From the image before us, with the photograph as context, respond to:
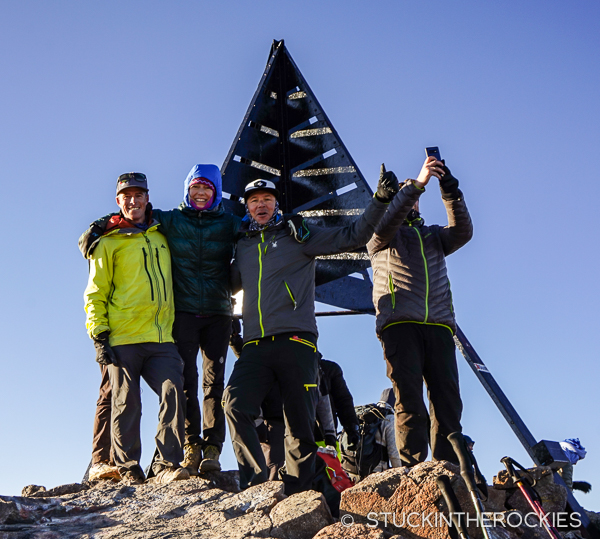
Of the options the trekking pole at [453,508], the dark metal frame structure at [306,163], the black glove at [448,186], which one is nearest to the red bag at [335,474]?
the black glove at [448,186]

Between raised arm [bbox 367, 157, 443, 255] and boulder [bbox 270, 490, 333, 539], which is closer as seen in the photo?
boulder [bbox 270, 490, 333, 539]

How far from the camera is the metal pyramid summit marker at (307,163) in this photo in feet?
27.6

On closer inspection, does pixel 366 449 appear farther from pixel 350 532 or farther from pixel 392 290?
pixel 350 532

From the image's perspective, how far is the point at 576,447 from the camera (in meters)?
6.02

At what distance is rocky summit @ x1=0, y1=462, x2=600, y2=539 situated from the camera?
3340mm

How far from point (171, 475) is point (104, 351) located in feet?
3.47

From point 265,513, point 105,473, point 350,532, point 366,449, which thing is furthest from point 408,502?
point 366,449

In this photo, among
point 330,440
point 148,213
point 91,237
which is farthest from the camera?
point 330,440

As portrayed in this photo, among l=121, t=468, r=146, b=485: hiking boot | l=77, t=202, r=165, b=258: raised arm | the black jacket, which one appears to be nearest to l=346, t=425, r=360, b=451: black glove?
the black jacket

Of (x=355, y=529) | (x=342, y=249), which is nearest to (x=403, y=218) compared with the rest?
(x=342, y=249)

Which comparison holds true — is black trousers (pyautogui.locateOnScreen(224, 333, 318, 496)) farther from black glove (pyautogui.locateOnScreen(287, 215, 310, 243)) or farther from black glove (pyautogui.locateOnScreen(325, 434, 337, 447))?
black glove (pyautogui.locateOnScreen(325, 434, 337, 447))

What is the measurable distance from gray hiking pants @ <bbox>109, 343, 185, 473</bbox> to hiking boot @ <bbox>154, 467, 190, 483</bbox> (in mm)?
48

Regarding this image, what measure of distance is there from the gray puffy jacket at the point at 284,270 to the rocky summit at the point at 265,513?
1135 millimetres

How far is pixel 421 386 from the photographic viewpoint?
4.84 meters
